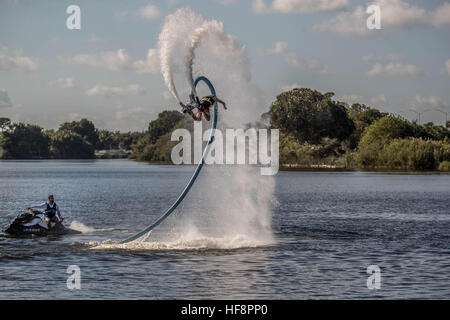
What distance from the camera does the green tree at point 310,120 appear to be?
175375 mm

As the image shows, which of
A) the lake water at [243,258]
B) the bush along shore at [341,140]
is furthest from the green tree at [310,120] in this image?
the lake water at [243,258]

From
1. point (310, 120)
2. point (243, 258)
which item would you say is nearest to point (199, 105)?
point (243, 258)

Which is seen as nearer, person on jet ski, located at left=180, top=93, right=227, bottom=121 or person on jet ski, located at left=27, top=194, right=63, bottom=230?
person on jet ski, located at left=180, top=93, right=227, bottom=121

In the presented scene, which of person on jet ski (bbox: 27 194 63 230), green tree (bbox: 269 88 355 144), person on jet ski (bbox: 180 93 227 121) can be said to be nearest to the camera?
person on jet ski (bbox: 180 93 227 121)

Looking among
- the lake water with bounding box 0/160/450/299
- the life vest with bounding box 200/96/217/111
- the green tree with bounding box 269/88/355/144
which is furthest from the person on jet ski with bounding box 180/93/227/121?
the green tree with bounding box 269/88/355/144

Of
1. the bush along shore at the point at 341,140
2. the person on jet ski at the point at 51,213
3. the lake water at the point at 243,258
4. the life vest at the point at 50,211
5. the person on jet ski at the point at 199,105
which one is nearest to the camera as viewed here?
the lake water at the point at 243,258

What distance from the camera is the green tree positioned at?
17538 cm

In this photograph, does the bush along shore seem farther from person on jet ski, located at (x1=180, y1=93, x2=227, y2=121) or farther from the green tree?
person on jet ski, located at (x1=180, y1=93, x2=227, y2=121)

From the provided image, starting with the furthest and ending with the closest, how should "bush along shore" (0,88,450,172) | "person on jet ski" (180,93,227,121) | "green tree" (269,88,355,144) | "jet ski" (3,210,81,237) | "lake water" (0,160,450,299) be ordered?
"green tree" (269,88,355,144) < "bush along shore" (0,88,450,172) < "jet ski" (3,210,81,237) < "person on jet ski" (180,93,227,121) < "lake water" (0,160,450,299)

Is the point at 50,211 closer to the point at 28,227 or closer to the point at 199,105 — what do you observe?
the point at 28,227

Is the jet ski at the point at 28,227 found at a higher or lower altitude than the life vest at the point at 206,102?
lower

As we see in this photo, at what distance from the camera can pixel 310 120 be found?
579 ft

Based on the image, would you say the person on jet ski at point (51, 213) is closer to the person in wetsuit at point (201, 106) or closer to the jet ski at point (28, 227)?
the jet ski at point (28, 227)
